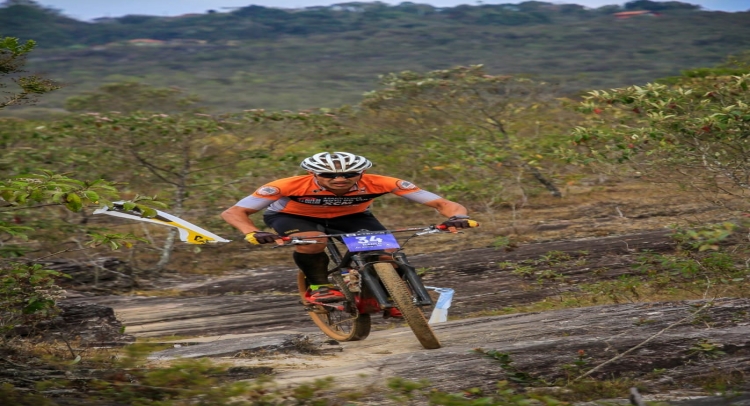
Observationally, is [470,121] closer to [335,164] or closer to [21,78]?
[335,164]

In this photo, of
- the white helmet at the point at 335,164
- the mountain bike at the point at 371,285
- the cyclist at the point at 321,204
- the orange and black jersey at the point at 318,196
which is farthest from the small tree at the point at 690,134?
the white helmet at the point at 335,164

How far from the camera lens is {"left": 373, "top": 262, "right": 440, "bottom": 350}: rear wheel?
24.5 ft

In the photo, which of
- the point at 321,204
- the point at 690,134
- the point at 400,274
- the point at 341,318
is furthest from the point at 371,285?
the point at 690,134

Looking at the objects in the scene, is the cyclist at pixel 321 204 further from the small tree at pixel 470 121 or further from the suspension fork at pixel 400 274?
the small tree at pixel 470 121

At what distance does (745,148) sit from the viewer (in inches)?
405

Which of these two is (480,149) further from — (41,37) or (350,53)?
(41,37)

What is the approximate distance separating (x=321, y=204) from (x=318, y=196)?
115 millimetres

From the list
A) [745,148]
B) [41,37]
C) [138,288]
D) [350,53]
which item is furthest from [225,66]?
[745,148]

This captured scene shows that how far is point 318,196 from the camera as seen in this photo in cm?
862

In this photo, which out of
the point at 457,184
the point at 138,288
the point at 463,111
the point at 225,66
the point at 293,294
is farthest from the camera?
the point at 225,66

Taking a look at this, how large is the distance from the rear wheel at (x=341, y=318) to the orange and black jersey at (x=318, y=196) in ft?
2.11

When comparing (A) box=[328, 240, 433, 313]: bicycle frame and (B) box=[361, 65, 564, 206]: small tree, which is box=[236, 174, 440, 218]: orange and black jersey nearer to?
(A) box=[328, 240, 433, 313]: bicycle frame

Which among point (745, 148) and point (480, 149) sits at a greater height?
point (745, 148)

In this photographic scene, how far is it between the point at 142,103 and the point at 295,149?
10.00 ft
